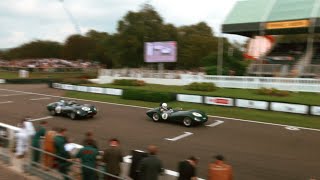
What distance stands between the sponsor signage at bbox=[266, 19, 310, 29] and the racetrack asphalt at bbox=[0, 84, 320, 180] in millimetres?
18739

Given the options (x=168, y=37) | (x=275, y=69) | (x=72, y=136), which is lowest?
(x=72, y=136)

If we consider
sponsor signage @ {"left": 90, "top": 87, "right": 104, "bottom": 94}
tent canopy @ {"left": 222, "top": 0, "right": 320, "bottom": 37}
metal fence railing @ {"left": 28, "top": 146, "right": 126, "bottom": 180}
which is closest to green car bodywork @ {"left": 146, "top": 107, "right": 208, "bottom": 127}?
metal fence railing @ {"left": 28, "top": 146, "right": 126, "bottom": 180}

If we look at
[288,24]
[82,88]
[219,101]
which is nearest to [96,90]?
[82,88]

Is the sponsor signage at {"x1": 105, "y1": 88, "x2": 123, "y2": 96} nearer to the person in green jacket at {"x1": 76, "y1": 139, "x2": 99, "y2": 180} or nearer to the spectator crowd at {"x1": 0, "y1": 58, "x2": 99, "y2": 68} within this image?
the person in green jacket at {"x1": 76, "y1": 139, "x2": 99, "y2": 180}

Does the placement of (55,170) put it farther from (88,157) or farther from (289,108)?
(289,108)

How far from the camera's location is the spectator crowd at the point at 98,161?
8.12 m

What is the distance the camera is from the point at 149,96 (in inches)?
1097

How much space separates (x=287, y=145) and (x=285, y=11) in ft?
81.9

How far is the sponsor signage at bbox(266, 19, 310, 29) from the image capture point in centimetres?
3425

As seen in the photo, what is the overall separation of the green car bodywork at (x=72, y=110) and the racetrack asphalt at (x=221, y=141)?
38 cm

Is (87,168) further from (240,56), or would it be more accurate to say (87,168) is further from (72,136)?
(240,56)

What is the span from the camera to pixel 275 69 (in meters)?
36.8

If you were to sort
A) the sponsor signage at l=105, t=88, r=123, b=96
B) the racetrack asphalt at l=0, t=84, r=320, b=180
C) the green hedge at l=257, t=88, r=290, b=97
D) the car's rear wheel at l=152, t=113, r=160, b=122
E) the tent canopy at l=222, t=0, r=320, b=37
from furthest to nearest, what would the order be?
1. the tent canopy at l=222, t=0, r=320, b=37
2. the sponsor signage at l=105, t=88, r=123, b=96
3. the green hedge at l=257, t=88, r=290, b=97
4. the car's rear wheel at l=152, t=113, r=160, b=122
5. the racetrack asphalt at l=0, t=84, r=320, b=180

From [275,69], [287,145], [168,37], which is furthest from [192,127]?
[168,37]
